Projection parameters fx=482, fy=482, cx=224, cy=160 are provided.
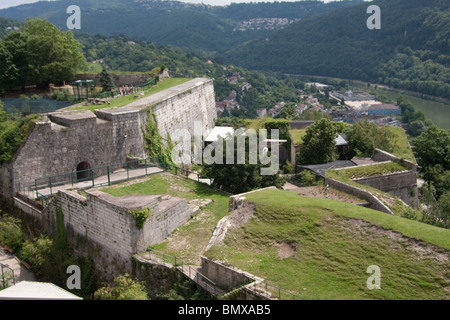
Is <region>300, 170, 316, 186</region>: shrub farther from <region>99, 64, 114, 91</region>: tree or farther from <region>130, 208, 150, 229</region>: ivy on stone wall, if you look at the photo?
<region>99, 64, 114, 91</region>: tree

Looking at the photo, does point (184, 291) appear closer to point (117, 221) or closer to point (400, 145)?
point (117, 221)

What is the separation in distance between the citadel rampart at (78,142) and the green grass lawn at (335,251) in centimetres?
1152

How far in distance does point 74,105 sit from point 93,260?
12953 millimetres

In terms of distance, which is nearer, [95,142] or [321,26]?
[95,142]

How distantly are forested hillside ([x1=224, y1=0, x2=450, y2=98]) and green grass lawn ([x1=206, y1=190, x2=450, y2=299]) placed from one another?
90799 millimetres

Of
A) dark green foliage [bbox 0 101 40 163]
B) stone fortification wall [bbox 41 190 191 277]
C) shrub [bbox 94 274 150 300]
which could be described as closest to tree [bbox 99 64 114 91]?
dark green foliage [bbox 0 101 40 163]

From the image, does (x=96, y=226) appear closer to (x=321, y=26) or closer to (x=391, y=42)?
(x=391, y=42)

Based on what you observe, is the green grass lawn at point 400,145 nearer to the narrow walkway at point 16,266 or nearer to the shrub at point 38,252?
the shrub at point 38,252

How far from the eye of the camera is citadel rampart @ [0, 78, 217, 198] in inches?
901

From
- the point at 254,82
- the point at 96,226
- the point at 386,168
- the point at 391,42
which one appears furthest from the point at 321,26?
the point at 96,226

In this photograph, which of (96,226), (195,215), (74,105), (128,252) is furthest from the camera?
(74,105)

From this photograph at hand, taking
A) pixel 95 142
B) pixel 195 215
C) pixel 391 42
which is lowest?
pixel 195 215

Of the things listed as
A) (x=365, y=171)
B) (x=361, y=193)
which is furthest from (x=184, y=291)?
(x=365, y=171)
